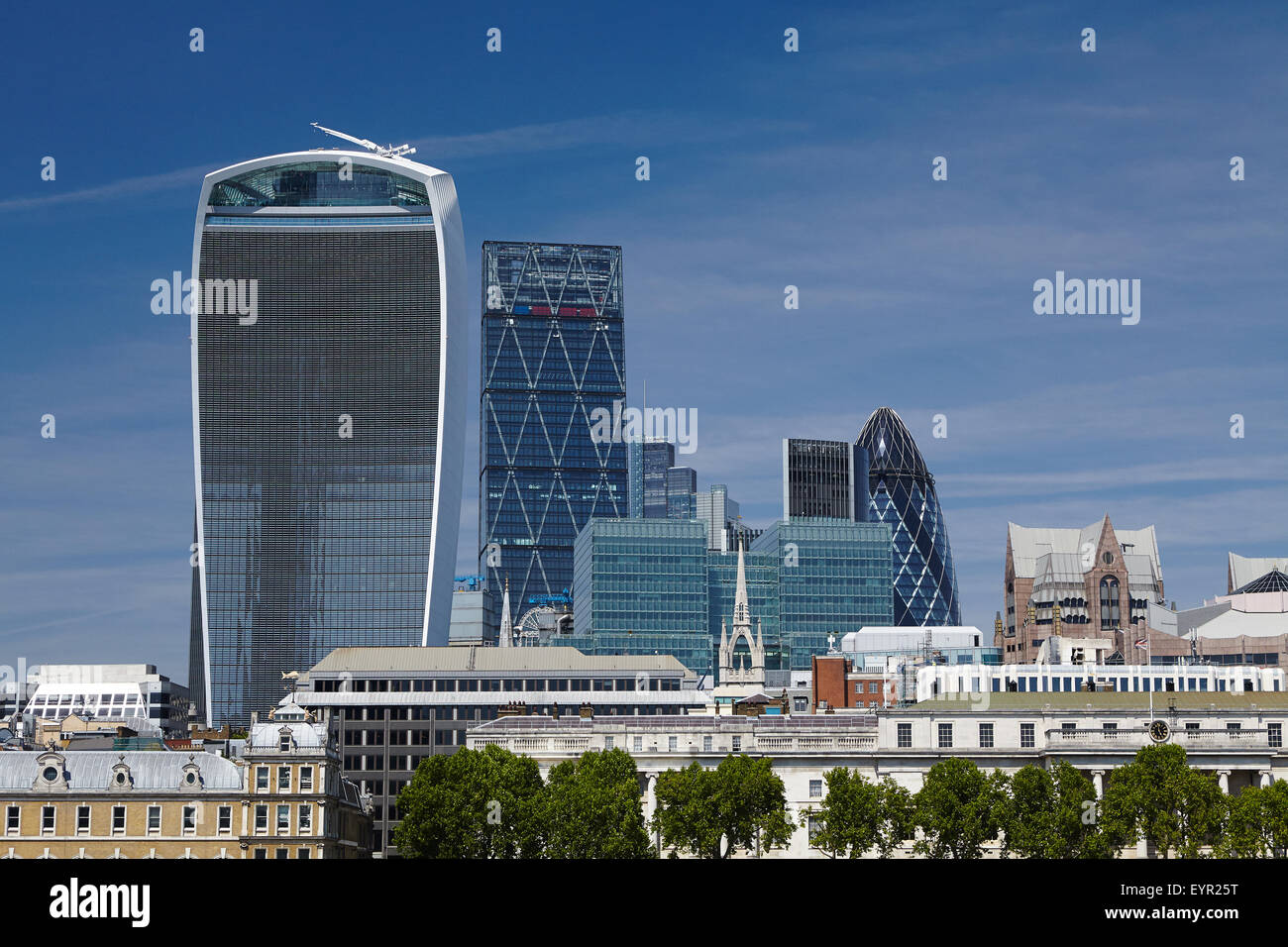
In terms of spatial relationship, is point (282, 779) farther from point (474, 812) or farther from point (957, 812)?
point (957, 812)

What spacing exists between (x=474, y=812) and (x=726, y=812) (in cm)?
1927

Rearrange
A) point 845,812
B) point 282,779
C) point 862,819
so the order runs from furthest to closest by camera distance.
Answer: point 282,779
point 845,812
point 862,819

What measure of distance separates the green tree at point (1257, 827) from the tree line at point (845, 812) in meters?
0.10

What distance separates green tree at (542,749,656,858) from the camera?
133 meters

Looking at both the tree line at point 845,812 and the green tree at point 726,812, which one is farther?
the green tree at point 726,812

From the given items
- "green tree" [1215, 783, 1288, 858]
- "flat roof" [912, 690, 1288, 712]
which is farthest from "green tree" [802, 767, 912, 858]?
"green tree" [1215, 783, 1288, 858]

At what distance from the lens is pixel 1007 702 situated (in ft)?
508

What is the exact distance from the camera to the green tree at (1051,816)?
128 m

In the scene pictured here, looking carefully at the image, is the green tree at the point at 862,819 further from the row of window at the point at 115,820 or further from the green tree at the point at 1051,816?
the row of window at the point at 115,820

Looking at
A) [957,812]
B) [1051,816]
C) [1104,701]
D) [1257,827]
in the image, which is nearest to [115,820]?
[957,812]

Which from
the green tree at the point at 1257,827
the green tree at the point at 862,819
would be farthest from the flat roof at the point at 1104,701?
the green tree at the point at 1257,827

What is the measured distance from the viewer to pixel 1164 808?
132 metres

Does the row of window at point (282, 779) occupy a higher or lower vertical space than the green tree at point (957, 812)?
higher
